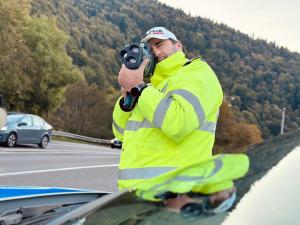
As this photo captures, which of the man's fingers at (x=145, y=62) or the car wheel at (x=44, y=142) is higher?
the man's fingers at (x=145, y=62)

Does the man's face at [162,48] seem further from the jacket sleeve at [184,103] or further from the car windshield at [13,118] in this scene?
the car windshield at [13,118]

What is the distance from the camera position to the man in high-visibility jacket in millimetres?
3191

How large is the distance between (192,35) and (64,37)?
56259 mm

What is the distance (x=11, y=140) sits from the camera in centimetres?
2172

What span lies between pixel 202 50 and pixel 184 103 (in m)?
90.4

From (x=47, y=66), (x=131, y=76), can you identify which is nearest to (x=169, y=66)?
(x=131, y=76)

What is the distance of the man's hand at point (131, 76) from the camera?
3.36 meters

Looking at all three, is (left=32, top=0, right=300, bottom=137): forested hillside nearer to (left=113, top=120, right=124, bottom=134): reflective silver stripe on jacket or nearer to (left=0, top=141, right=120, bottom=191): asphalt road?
(left=0, top=141, right=120, bottom=191): asphalt road

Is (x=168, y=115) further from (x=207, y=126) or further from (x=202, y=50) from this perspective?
(x=202, y=50)

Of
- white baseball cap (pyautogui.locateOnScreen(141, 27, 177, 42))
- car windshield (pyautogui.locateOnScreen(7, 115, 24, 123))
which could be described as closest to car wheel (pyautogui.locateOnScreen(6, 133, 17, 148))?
car windshield (pyautogui.locateOnScreen(7, 115, 24, 123))

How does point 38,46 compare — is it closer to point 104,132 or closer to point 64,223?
point 104,132

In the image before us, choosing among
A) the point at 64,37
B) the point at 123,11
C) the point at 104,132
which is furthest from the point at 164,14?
the point at 64,37

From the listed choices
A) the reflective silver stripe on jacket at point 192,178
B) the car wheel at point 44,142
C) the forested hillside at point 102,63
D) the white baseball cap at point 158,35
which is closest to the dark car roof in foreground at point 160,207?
the reflective silver stripe on jacket at point 192,178

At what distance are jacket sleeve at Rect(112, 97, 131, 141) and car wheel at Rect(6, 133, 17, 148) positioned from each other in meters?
18.0
